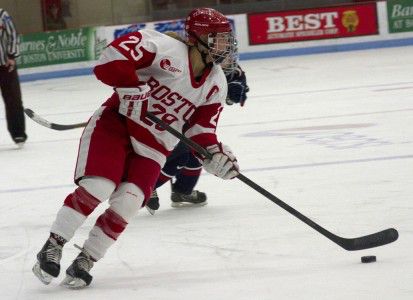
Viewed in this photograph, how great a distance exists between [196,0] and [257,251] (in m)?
11.7

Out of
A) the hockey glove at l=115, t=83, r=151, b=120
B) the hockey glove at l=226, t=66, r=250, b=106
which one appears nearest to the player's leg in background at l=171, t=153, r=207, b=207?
the hockey glove at l=226, t=66, r=250, b=106

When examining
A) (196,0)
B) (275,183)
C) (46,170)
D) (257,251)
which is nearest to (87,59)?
(196,0)

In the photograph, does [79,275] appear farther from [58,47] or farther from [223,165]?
[58,47]

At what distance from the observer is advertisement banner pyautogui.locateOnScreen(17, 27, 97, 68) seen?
13.0 meters

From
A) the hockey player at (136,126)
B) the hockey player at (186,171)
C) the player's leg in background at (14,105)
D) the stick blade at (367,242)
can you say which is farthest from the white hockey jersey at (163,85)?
the player's leg in background at (14,105)

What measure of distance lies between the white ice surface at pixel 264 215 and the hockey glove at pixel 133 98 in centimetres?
53

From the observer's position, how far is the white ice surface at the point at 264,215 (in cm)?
309

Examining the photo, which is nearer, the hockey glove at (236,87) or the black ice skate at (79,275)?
the black ice skate at (79,275)

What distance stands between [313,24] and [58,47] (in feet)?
10.9

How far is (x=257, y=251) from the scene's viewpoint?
3533 mm

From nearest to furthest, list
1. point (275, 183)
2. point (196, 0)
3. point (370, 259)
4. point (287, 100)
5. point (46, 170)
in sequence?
point (370, 259) < point (275, 183) < point (46, 170) < point (287, 100) < point (196, 0)

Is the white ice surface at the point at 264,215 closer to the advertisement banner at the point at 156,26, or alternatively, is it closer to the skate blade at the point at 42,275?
the skate blade at the point at 42,275

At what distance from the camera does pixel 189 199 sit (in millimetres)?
4570

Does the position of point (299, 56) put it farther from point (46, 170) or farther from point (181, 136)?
point (181, 136)
